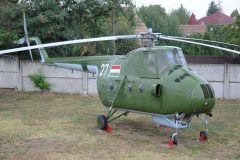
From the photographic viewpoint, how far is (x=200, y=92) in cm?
943

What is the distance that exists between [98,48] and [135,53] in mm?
13816

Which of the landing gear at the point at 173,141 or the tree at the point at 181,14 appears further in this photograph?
the tree at the point at 181,14

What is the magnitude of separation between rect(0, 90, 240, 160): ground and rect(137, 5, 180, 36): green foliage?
49.3 meters

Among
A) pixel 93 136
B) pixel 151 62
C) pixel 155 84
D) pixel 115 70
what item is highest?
pixel 151 62

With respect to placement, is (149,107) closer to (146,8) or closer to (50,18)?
(50,18)

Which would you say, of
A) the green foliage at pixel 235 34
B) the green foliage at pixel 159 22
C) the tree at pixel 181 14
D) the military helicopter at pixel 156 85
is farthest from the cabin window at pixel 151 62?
the tree at pixel 181 14

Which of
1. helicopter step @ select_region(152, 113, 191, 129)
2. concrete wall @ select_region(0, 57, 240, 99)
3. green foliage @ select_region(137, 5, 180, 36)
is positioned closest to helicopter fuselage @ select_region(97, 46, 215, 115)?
helicopter step @ select_region(152, 113, 191, 129)

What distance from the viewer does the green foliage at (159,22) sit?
212ft

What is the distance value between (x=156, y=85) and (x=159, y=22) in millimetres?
66517

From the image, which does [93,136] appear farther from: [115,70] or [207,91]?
[207,91]

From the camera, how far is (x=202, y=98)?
9.42m

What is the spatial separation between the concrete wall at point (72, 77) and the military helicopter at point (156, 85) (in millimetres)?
7685

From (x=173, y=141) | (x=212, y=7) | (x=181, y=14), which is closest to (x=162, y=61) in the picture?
(x=173, y=141)

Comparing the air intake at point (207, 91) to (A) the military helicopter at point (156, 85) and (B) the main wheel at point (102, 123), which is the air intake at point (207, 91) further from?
(B) the main wheel at point (102, 123)
